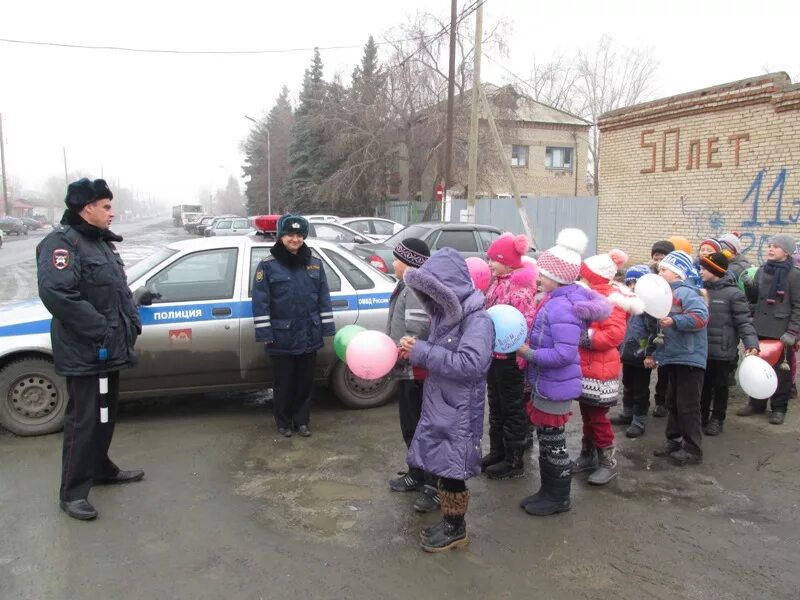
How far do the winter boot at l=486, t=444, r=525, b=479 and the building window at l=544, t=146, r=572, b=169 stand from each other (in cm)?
3930

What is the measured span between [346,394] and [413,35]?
29.6 meters

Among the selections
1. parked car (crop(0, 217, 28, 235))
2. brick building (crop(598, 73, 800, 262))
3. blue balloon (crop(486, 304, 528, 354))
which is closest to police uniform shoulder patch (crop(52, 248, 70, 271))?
blue balloon (crop(486, 304, 528, 354))

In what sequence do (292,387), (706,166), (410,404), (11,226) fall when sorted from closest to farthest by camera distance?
(410,404) → (292,387) → (706,166) → (11,226)

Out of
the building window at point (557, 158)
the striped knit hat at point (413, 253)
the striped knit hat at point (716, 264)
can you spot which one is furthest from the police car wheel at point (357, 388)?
the building window at point (557, 158)

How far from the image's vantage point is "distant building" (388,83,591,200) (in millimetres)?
33188

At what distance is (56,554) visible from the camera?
134 inches

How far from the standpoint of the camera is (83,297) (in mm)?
3766

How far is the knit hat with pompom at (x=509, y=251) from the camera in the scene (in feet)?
14.8

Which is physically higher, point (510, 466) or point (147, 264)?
point (147, 264)

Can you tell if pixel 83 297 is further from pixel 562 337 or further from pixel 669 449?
pixel 669 449

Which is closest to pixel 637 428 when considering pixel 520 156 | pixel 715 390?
pixel 715 390

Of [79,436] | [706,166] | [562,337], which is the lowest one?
[79,436]

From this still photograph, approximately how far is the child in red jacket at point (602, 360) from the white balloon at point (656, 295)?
7.9 inches

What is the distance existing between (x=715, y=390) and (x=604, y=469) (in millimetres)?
1846
